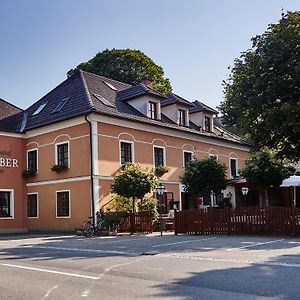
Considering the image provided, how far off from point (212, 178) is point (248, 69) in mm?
6650

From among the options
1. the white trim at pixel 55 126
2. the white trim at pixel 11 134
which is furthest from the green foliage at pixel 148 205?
the white trim at pixel 11 134

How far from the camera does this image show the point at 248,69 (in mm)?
23734

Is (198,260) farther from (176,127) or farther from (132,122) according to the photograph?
(176,127)

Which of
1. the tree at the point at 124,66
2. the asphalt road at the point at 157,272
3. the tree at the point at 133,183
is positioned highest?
the tree at the point at 124,66

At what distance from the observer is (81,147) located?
27.4m

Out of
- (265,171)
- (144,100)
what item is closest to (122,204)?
(144,100)

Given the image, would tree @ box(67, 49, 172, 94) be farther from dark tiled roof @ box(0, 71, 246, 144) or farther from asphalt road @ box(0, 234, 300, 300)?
asphalt road @ box(0, 234, 300, 300)

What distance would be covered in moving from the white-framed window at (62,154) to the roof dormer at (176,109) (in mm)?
8701

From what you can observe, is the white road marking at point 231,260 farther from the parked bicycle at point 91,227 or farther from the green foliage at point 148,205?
the green foliage at point 148,205

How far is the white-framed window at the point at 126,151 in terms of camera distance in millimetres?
28755

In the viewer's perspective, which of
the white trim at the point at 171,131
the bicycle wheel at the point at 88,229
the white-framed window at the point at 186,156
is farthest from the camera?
the white-framed window at the point at 186,156

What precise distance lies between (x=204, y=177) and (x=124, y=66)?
84.5ft

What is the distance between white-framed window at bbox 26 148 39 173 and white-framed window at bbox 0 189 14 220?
196 centimetres

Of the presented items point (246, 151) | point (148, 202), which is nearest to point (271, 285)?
point (148, 202)
